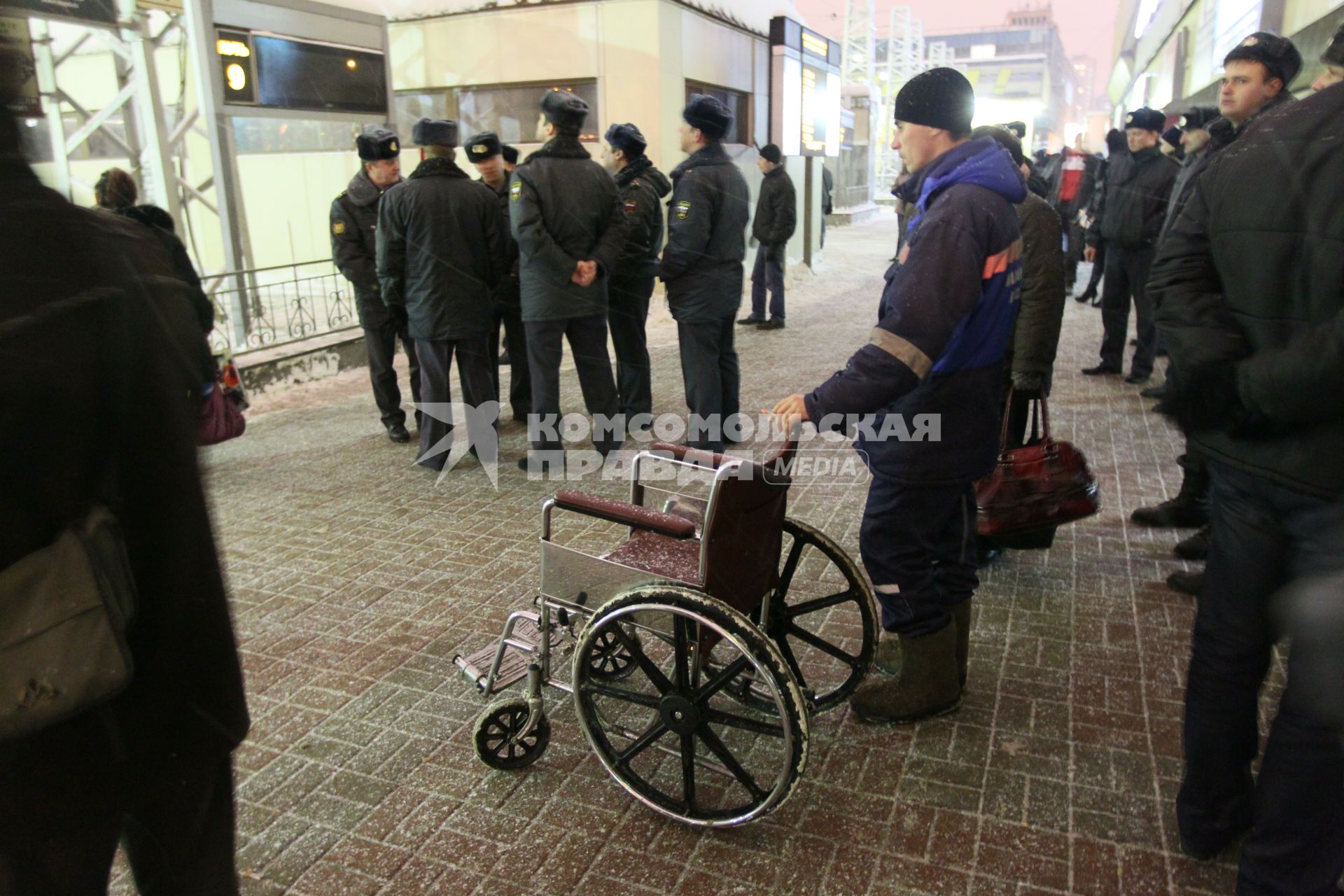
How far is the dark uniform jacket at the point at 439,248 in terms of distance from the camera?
5.62 m

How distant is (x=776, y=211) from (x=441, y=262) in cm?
564

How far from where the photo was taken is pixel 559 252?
18.3 feet

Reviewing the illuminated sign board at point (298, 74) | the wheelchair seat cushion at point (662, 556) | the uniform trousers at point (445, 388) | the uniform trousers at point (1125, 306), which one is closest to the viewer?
the wheelchair seat cushion at point (662, 556)

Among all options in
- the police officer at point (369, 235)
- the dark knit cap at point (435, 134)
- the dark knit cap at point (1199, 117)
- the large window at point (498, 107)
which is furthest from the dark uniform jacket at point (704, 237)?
the large window at point (498, 107)

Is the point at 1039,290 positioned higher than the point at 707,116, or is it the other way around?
the point at 707,116

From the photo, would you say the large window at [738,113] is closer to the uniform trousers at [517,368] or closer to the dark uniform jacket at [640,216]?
the dark uniform jacket at [640,216]

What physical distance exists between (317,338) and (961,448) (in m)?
7.46

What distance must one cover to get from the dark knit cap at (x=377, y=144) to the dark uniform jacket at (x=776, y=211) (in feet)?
16.8

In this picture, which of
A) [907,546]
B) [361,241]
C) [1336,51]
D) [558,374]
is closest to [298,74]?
[361,241]

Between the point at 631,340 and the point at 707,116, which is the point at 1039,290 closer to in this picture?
the point at 707,116

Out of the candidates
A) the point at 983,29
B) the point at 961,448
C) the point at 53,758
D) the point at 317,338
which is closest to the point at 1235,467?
the point at 961,448

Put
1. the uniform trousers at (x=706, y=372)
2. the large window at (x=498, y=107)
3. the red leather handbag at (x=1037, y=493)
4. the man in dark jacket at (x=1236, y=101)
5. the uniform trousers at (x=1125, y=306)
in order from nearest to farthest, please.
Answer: the red leather handbag at (x=1037, y=493) < the man in dark jacket at (x=1236, y=101) < the uniform trousers at (x=706, y=372) < the uniform trousers at (x=1125, y=306) < the large window at (x=498, y=107)

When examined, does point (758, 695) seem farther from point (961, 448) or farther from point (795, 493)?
point (795, 493)

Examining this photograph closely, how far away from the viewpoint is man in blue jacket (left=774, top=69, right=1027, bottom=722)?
2.65 meters
